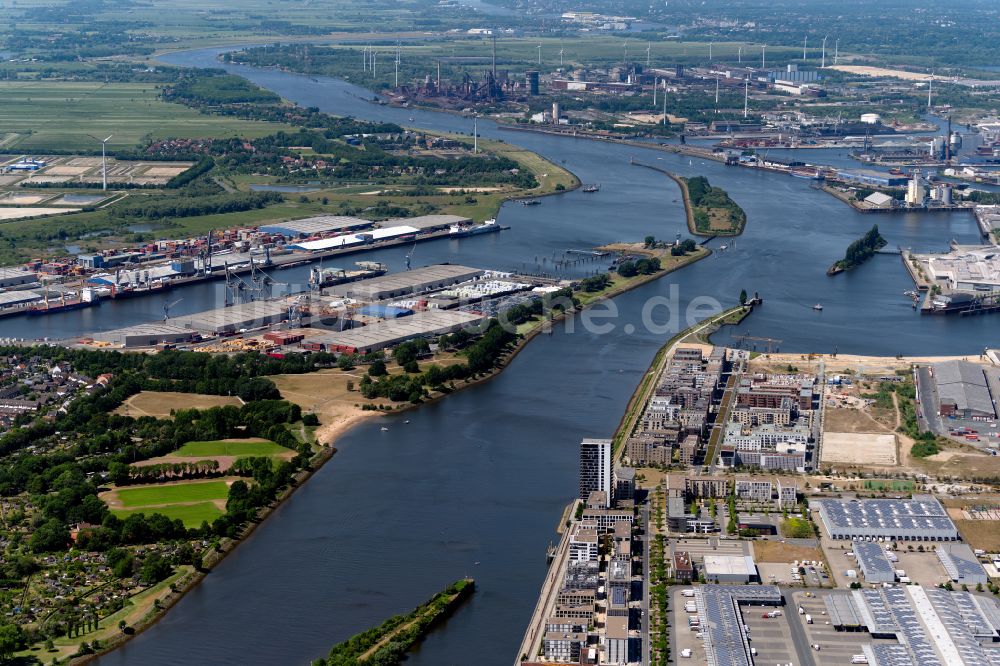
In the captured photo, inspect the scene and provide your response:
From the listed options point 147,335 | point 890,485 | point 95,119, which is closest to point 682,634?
point 890,485

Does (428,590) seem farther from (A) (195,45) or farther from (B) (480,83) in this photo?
(A) (195,45)

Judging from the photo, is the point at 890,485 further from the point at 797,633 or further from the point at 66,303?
the point at 66,303

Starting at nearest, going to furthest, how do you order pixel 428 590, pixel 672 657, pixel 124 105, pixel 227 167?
pixel 672 657 < pixel 428 590 < pixel 227 167 < pixel 124 105

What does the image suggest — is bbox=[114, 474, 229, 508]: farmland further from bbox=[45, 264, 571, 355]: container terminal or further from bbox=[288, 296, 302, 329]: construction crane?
bbox=[288, 296, 302, 329]: construction crane

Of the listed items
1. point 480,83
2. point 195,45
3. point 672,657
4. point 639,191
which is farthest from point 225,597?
point 195,45

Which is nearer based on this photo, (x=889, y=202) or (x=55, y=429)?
(x=55, y=429)

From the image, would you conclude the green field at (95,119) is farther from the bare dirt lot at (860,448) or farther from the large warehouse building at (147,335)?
the bare dirt lot at (860,448)

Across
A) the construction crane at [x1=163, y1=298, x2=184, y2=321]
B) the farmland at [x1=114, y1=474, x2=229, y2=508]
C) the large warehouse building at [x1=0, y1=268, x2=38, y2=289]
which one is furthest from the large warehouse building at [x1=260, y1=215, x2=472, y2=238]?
the farmland at [x1=114, y1=474, x2=229, y2=508]

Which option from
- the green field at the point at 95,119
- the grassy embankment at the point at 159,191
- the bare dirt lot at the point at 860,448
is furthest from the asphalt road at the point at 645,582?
Answer: the green field at the point at 95,119
